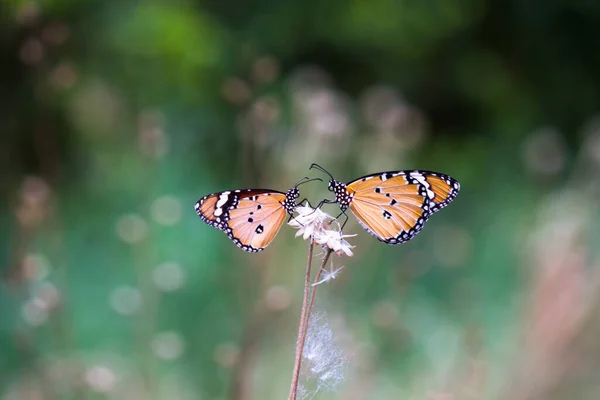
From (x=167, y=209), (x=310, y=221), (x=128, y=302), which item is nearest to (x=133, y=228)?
(x=167, y=209)

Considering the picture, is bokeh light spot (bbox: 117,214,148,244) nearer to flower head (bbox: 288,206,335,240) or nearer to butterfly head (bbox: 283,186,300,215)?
butterfly head (bbox: 283,186,300,215)

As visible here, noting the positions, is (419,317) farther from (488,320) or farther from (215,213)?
(215,213)

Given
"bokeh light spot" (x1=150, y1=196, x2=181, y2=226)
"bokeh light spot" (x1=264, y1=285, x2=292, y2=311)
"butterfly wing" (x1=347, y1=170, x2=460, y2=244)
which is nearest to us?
"butterfly wing" (x1=347, y1=170, x2=460, y2=244)

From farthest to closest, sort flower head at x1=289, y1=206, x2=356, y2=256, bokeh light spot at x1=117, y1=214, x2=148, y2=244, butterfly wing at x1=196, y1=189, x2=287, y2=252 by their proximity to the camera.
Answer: bokeh light spot at x1=117, y1=214, x2=148, y2=244 < butterfly wing at x1=196, y1=189, x2=287, y2=252 < flower head at x1=289, y1=206, x2=356, y2=256

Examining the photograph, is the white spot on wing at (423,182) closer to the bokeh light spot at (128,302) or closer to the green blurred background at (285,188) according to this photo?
the green blurred background at (285,188)

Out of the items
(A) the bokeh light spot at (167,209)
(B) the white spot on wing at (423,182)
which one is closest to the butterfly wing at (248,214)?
(B) the white spot on wing at (423,182)

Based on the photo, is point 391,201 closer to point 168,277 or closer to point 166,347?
point 166,347

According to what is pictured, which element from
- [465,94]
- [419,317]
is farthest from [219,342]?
[465,94]

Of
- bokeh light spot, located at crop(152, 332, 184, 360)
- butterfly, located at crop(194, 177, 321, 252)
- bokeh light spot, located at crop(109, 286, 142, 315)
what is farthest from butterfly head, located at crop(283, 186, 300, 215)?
bokeh light spot, located at crop(109, 286, 142, 315)

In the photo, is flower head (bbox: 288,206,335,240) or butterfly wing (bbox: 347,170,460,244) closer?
flower head (bbox: 288,206,335,240)
